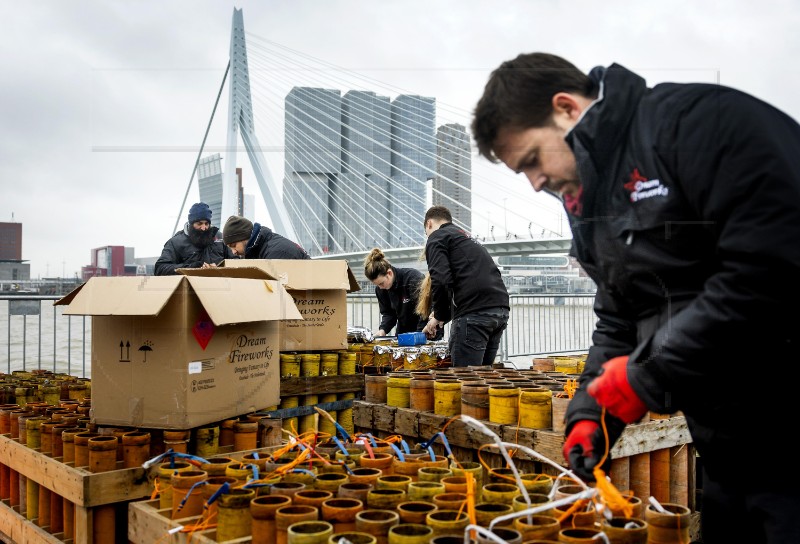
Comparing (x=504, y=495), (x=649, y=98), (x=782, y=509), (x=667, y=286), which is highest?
(x=649, y=98)

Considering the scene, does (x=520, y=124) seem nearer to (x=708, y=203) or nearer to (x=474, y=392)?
(x=708, y=203)

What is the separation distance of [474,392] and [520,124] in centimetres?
197

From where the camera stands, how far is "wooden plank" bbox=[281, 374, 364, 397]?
4695mm

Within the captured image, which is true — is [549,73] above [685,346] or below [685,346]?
above

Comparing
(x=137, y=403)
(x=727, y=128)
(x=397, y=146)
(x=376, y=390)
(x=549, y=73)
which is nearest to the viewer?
A: (x=727, y=128)

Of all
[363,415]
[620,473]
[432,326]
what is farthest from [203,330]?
[432,326]

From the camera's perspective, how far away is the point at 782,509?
4.76ft

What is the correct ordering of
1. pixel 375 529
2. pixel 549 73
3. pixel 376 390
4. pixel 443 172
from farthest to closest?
pixel 443 172 < pixel 376 390 < pixel 375 529 < pixel 549 73

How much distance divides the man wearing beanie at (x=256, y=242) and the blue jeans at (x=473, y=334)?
1463mm

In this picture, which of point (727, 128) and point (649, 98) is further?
point (649, 98)

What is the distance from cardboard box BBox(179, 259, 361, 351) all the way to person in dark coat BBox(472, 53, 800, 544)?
3308mm

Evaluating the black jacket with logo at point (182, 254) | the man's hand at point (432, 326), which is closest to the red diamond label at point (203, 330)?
the man's hand at point (432, 326)

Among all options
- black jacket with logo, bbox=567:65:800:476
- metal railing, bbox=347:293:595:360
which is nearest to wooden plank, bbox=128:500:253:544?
black jacket with logo, bbox=567:65:800:476

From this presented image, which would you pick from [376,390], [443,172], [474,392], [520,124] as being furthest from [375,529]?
[443,172]
